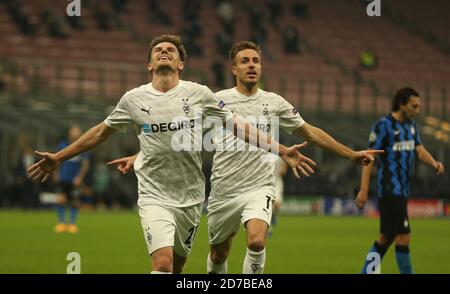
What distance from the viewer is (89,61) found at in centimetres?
3534

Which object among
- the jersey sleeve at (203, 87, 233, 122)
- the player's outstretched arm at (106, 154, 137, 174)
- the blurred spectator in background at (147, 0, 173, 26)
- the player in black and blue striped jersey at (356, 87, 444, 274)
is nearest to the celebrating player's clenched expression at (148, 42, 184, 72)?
the jersey sleeve at (203, 87, 233, 122)

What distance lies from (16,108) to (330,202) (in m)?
10.5

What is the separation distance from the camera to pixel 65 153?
325 inches

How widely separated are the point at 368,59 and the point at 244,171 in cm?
2995

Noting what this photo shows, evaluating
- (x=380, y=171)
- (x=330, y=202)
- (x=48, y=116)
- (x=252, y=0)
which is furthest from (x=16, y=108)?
(x=380, y=171)

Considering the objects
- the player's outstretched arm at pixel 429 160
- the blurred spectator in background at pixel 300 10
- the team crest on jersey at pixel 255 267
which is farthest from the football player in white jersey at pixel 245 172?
the blurred spectator in background at pixel 300 10

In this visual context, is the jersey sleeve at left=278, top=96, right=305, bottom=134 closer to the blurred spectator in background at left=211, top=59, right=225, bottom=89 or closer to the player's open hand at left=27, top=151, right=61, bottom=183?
the player's open hand at left=27, top=151, right=61, bottom=183

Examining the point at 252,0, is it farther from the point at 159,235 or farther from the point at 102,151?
the point at 159,235

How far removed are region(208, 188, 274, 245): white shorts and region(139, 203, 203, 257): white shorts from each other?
0.87 meters

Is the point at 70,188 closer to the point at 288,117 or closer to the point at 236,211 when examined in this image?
the point at 236,211

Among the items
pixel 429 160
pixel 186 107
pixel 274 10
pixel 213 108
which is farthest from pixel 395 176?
pixel 274 10

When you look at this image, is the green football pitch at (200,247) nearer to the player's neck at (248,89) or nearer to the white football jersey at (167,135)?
the player's neck at (248,89)
